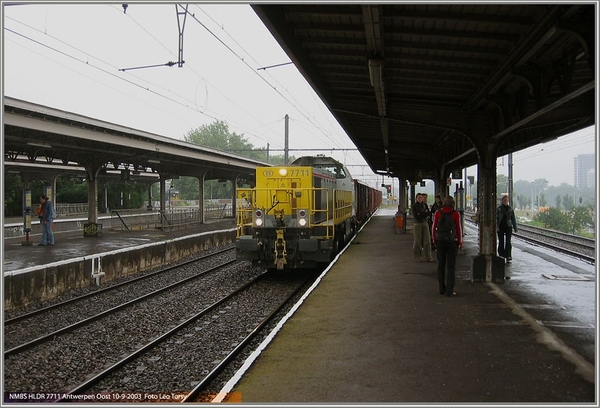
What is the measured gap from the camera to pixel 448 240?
7.98 meters

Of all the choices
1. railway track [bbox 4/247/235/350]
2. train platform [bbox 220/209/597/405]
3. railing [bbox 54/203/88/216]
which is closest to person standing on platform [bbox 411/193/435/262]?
train platform [bbox 220/209/597/405]

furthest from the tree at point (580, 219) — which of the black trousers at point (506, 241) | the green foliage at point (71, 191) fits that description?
the green foliage at point (71, 191)

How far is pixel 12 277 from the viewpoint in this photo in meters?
9.98

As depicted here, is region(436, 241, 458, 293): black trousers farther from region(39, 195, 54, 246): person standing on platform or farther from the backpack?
region(39, 195, 54, 246): person standing on platform

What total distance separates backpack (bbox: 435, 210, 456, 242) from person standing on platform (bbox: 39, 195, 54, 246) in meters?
14.2

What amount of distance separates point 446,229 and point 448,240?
0.20m

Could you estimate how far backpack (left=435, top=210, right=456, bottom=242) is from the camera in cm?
798

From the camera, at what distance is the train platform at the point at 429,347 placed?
164 inches

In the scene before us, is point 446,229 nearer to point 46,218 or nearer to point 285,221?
point 285,221

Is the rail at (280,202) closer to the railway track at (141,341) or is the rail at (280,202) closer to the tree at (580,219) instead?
the railway track at (141,341)

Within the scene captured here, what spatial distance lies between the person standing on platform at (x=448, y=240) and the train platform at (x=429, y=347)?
0.39m

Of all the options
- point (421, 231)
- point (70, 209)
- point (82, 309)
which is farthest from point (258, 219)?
point (70, 209)

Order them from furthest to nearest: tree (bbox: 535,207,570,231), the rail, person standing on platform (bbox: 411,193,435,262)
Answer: tree (bbox: 535,207,570,231) → the rail → person standing on platform (bbox: 411,193,435,262)

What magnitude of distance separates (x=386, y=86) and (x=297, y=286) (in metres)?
5.57
